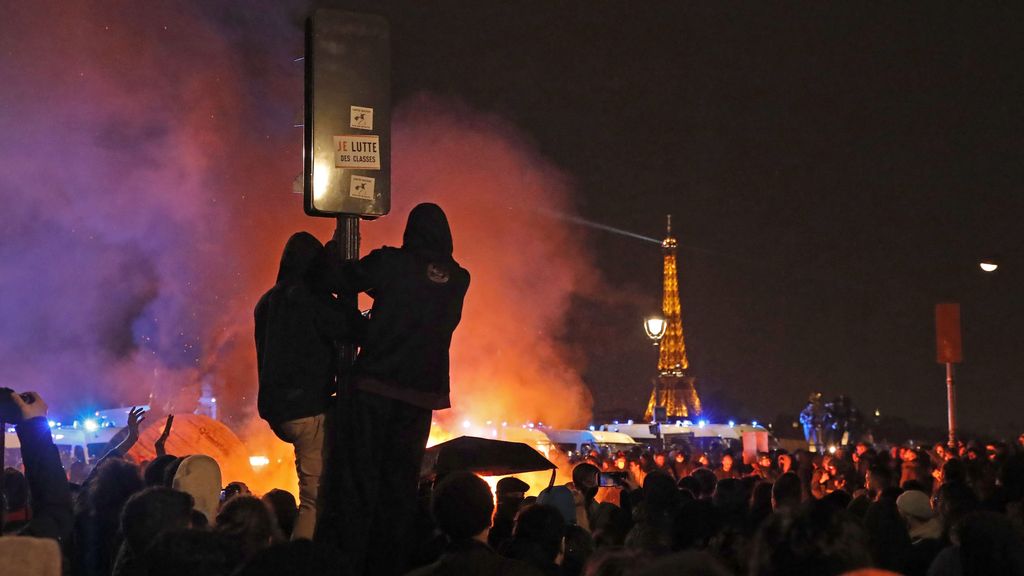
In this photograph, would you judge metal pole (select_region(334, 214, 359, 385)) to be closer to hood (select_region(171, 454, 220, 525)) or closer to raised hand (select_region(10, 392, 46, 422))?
hood (select_region(171, 454, 220, 525))

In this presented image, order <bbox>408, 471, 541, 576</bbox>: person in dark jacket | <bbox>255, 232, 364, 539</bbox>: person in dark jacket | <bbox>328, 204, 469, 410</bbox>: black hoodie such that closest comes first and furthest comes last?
<bbox>408, 471, 541, 576</bbox>: person in dark jacket → <bbox>328, 204, 469, 410</bbox>: black hoodie → <bbox>255, 232, 364, 539</bbox>: person in dark jacket

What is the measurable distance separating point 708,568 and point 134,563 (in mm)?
2199

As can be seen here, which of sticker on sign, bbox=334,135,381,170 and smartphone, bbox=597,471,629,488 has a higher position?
sticker on sign, bbox=334,135,381,170

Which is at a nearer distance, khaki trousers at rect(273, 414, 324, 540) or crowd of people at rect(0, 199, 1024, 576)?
crowd of people at rect(0, 199, 1024, 576)

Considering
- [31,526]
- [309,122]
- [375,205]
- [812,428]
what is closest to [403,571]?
[31,526]

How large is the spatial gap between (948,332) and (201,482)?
15734 mm

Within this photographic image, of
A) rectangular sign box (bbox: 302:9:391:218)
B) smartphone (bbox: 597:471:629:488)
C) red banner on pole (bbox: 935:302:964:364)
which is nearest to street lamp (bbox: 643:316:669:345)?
red banner on pole (bbox: 935:302:964:364)

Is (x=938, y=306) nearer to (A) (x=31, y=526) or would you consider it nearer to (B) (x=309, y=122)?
(B) (x=309, y=122)

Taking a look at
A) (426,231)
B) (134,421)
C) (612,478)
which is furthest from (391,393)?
(612,478)

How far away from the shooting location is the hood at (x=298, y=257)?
5.23 m

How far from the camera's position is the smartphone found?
944 cm

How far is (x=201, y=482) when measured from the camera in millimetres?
5027

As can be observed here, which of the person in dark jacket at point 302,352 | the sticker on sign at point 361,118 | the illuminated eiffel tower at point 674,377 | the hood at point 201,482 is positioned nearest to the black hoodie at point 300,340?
the person in dark jacket at point 302,352

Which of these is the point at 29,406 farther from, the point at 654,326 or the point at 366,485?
the point at 654,326
